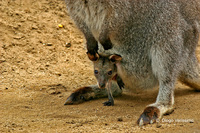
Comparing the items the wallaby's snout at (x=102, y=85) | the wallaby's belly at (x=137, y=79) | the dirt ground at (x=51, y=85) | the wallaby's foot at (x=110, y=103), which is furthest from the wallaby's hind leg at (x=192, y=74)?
the wallaby's snout at (x=102, y=85)

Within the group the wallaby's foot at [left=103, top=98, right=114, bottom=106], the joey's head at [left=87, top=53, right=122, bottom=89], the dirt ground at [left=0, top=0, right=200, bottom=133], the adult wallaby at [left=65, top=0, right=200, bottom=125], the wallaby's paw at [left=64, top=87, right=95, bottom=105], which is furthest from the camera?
the wallaby's paw at [left=64, top=87, right=95, bottom=105]

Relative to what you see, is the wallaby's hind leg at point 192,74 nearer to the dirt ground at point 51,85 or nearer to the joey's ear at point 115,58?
the dirt ground at point 51,85

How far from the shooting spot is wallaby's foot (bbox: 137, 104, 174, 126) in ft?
11.2

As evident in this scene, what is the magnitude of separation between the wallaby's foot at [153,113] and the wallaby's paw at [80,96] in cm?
112

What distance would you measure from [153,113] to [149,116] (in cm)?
10

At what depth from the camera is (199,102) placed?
4184 mm

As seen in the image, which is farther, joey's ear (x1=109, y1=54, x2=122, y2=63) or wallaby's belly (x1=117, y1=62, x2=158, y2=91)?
wallaby's belly (x1=117, y1=62, x2=158, y2=91)

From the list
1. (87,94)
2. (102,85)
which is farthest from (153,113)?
(87,94)

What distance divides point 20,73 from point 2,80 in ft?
1.18

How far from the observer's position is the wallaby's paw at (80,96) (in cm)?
436

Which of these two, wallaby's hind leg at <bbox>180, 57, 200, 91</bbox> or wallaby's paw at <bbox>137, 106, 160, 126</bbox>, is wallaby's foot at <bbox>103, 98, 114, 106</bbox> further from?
wallaby's hind leg at <bbox>180, 57, 200, 91</bbox>

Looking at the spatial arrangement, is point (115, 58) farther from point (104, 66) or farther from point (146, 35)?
point (146, 35)

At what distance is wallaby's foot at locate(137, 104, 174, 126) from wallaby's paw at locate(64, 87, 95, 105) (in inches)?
44.2

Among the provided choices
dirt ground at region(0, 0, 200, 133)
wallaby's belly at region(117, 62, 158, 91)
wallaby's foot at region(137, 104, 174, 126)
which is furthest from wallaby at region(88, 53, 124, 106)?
wallaby's foot at region(137, 104, 174, 126)
